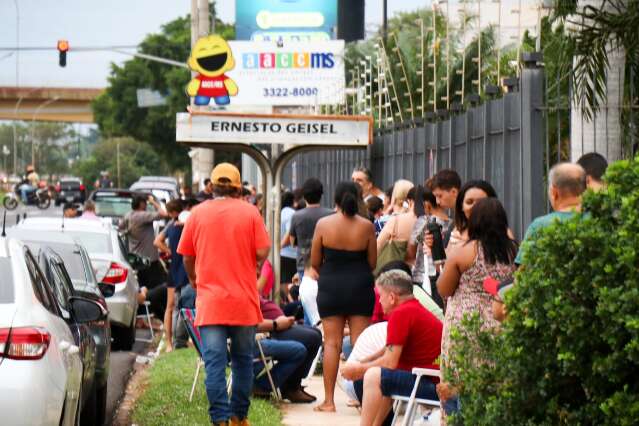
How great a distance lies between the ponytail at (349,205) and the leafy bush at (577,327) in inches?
219

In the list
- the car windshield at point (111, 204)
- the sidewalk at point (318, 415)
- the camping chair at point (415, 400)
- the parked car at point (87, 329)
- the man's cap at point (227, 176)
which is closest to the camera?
the camping chair at point (415, 400)

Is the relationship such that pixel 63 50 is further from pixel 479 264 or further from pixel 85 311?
pixel 479 264

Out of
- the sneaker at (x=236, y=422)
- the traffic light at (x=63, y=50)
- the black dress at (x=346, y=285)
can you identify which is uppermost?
the traffic light at (x=63, y=50)

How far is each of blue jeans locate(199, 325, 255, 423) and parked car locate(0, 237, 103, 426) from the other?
164 cm

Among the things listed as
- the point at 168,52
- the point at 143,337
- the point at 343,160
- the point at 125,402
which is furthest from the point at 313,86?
the point at 168,52

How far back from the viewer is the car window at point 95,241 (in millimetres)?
18016

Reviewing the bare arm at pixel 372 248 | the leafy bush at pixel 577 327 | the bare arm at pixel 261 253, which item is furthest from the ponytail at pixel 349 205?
the leafy bush at pixel 577 327

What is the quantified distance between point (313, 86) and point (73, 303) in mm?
33657

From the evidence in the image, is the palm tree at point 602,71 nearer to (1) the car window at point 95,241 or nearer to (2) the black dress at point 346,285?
(2) the black dress at point 346,285

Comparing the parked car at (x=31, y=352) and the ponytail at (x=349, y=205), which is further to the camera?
the ponytail at (x=349, y=205)

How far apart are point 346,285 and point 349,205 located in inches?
25.6

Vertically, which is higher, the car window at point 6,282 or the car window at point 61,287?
the car window at point 6,282

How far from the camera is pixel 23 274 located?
7.91 meters

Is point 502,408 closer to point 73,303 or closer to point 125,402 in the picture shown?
point 73,303
